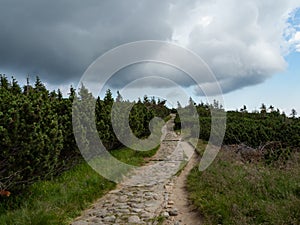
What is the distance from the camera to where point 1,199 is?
6.50 meters

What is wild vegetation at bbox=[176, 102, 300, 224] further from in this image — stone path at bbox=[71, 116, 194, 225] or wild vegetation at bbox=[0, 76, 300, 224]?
stone path at bbox=[71, 116, 194, 225]

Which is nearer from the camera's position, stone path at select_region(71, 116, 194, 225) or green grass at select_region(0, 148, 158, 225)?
green grass at select_region(0, 148, 158, 225)

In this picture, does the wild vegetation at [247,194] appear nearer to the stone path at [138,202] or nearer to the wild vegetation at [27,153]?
the stone path at [138,202]

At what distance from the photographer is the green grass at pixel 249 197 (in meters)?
4.82

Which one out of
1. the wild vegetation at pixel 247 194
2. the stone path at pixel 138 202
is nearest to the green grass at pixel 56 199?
the stone path at pixel 138 202

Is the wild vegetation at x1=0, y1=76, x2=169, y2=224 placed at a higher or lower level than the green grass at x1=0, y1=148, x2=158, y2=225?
higher

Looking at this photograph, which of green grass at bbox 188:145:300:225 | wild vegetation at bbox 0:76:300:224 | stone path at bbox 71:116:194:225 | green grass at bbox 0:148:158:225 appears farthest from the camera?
stone path at bbox 71:116:194:225

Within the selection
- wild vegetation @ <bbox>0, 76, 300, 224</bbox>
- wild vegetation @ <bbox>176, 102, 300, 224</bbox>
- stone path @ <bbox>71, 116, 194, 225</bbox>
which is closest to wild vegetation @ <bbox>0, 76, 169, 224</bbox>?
wild vegetation @ <bbox>0, 76, 300, 224</bbox>

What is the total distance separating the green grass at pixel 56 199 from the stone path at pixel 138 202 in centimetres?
27

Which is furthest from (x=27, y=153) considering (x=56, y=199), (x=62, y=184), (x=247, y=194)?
(x=247, y=194)

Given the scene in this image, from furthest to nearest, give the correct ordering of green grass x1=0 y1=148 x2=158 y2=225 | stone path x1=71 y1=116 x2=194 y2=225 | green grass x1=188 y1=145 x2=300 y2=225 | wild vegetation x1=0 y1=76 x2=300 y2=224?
stone path x1=71 y1=116 x2=194 y2=225 → green grass x1=0 y1=148 x2=158 y2=225 → wild vegetation x1=0 y1=76 x2=300 y2=224 → green grass x1=188 y1=145 x2=300 y2=225

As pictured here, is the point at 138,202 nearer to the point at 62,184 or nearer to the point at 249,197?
the point at 62,184

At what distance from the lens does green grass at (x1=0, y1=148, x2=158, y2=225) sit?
5.50m

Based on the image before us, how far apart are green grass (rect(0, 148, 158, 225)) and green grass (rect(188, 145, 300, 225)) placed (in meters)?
2.45
